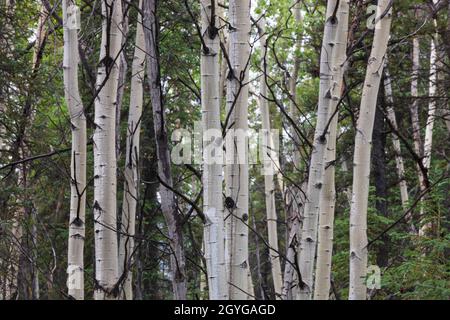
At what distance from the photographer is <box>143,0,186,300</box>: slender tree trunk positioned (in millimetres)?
3242

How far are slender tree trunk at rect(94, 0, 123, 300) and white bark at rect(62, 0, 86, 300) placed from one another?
17 cm

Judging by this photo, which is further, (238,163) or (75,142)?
(75,142)

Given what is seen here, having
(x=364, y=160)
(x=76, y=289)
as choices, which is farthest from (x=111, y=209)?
(x=364, y=160)

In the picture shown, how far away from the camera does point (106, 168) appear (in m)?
4.25

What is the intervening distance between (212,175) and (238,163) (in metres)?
0.40

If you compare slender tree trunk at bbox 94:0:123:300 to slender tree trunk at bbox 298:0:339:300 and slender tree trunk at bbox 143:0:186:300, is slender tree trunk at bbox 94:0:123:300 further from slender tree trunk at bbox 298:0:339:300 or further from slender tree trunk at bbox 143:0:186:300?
slender tree trunk at bbox 298:0:339:300

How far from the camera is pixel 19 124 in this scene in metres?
7.55

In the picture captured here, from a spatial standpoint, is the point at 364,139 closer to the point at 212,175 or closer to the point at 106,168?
the point at 212,175

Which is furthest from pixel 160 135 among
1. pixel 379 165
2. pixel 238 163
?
pixel 379 165

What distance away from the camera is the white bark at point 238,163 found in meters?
3.47

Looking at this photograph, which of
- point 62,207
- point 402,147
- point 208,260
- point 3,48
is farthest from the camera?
point 402,147

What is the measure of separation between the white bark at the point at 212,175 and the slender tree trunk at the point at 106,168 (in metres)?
1.06
